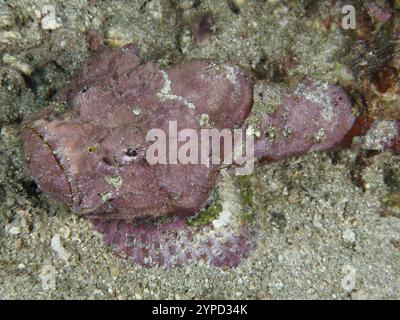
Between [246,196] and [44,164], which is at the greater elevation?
[44,164]

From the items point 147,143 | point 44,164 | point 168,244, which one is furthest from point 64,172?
point 168,244

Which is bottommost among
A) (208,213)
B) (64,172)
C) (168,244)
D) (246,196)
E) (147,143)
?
(168,244)

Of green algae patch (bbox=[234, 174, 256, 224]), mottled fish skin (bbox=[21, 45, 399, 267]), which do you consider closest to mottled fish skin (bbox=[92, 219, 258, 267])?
mottled fish skin (bbox=[21, 45, 399, 267])

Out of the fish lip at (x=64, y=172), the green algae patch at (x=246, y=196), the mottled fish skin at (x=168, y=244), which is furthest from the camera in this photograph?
the green algae patch at (x=246, y=196)

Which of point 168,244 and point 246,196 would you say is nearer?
point 168,244

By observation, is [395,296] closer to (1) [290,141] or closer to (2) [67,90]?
(1) [290,141]

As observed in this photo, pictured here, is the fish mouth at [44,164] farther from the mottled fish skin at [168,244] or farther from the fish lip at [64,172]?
the mottled fish skin at [168,244]

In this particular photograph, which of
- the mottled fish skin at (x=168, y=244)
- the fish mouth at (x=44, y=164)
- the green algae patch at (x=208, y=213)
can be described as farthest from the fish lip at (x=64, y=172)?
the green algae patch at (x=208, y=213)

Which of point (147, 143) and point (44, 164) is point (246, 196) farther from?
point (44, 164)
